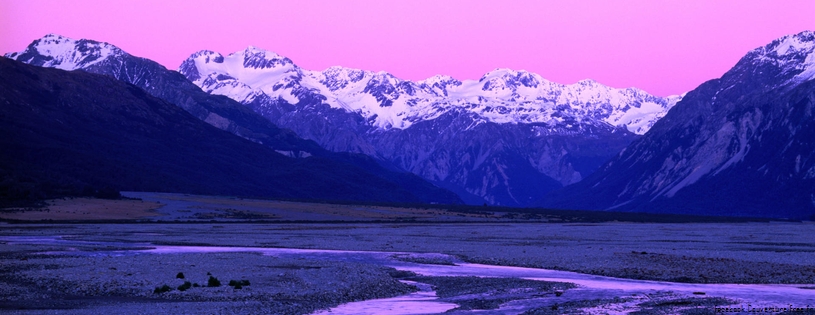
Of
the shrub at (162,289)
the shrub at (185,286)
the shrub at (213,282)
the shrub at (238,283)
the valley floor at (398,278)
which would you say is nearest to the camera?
the valley floor at (398,278)

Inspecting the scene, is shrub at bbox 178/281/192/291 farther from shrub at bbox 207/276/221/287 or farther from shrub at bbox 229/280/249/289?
shrub at bbox 229/280/249/289

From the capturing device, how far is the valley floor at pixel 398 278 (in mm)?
41812

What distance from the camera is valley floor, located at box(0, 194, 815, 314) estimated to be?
41812 millimetres

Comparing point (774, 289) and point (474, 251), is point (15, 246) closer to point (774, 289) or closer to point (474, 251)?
point (474, 251)

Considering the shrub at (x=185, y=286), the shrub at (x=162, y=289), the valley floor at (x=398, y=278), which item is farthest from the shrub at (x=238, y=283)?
the shrub at (x=162, y=289)

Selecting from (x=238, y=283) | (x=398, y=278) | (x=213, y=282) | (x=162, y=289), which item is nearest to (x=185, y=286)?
(x=162, y=289)

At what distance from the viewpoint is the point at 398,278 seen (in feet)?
182

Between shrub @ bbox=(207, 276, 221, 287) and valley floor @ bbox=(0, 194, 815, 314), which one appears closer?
valley floor @ bbox=(0, 194, 815, 314)

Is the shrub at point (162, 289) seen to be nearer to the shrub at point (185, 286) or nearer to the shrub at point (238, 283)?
the shrub at point (185, 286)

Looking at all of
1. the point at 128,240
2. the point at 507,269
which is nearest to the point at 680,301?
the point at 507,269

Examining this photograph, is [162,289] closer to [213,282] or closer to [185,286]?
[185,286]

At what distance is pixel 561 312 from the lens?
40062mm

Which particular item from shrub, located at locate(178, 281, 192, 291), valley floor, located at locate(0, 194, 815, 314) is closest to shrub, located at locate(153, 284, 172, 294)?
valley floor, located at locate(0, 194, 815, 314)

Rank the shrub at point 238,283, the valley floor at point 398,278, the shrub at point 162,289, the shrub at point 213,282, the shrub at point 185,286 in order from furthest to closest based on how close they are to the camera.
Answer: the shrub at point 213,282, the shrub at point 238,283, the shrub at point 185,286, the shrub at point 162,289, the valley floor at point 398,278
